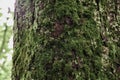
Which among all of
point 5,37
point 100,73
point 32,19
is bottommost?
point 5,37

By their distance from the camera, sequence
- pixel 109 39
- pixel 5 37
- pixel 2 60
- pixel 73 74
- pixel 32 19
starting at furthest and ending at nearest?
pixel 2 60 → pixel 5 37 → pixel 32 19 → pixel 109 39 → pixel 73 74

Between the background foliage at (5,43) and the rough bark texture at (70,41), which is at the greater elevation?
the rough bark texture at (70,41)

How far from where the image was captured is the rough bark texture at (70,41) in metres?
1.12

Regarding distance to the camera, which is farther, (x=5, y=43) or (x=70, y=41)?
(x=5, y=43)

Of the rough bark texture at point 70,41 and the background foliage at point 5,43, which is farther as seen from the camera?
the background foliage at point 5,43

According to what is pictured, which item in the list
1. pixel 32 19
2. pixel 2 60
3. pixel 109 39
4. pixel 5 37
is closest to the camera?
pixel 109 39

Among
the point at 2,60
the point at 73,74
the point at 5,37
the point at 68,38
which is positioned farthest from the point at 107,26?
the point at 2,60

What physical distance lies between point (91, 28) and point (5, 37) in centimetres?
361

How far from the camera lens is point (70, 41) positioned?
1170 mm

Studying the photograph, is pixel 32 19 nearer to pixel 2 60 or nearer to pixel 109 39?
pixel 109 39

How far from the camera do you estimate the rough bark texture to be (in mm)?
1116

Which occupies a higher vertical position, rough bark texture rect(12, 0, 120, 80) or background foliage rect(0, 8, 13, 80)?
rough bark texture rect(12, 0, 120, 80)

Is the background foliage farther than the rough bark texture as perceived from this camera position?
Yes

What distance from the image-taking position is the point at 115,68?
1146 millimetres
